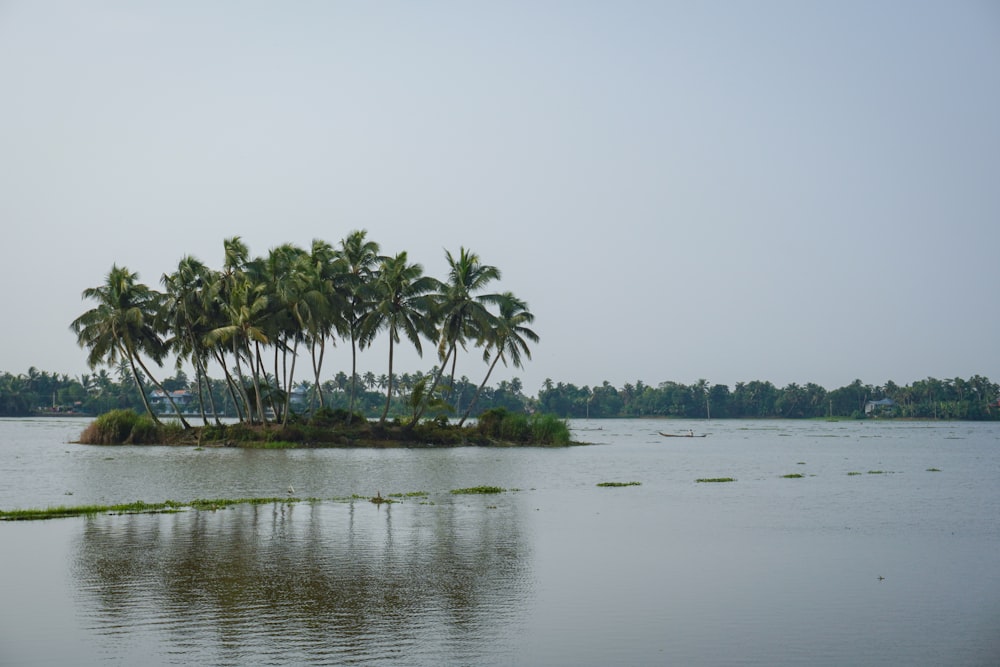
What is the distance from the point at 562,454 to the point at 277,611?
132ft

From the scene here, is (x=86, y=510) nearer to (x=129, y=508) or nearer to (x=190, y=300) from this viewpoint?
(x=129, y=508)

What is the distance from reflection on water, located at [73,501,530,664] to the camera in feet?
29.6

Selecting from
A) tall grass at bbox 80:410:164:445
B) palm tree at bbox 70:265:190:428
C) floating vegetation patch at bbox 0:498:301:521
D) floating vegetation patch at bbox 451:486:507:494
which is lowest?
floating vegetation patch at bbox 451:486:507:494

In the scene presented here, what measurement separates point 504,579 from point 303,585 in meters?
→ 2.92

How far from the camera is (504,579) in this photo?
12531 millimetres

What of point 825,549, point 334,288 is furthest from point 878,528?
point 334,288

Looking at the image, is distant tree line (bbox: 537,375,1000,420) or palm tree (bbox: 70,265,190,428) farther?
distant tree line (bbox: 537,375,1000,420)

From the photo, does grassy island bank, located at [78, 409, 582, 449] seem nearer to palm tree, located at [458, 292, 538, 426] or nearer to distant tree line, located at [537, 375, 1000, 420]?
palm tree, located at [458, 292, 538, 426]

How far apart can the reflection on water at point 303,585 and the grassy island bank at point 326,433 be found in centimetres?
3143

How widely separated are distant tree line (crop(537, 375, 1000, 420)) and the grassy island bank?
12123 centimetres

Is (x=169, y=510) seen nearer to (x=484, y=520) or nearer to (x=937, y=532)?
(x=484, y=520)

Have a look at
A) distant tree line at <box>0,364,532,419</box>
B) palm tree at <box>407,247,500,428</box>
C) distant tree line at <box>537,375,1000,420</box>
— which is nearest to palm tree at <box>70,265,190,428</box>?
palm tree at <box>407,247,500,428</box>

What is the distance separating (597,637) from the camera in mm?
9594

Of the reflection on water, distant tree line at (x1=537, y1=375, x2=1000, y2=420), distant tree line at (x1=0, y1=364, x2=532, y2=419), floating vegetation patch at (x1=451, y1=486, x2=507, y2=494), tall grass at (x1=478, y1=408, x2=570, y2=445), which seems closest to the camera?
the reflection on water
